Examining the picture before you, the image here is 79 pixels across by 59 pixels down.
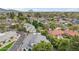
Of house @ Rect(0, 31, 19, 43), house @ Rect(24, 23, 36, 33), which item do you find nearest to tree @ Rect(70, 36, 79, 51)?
house @ Rect(24, 23, 36, 33)

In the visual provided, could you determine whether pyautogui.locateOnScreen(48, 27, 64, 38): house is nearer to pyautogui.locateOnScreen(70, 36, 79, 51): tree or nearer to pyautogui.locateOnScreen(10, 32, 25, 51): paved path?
pyautogui.locateOnScreen(70, 36, 79, 51): tree

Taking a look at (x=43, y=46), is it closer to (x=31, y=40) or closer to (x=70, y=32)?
(x=31, y=40)

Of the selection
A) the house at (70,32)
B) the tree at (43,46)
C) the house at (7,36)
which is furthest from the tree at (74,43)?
the house at (7,36)

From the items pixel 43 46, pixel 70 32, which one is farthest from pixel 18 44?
pixel 70 32

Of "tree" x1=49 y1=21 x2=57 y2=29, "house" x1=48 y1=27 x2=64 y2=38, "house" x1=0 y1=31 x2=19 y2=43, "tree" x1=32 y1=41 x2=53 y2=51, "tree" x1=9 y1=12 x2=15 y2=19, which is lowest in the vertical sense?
"tree" x1=32 y1=41 x2=53 y2=51
